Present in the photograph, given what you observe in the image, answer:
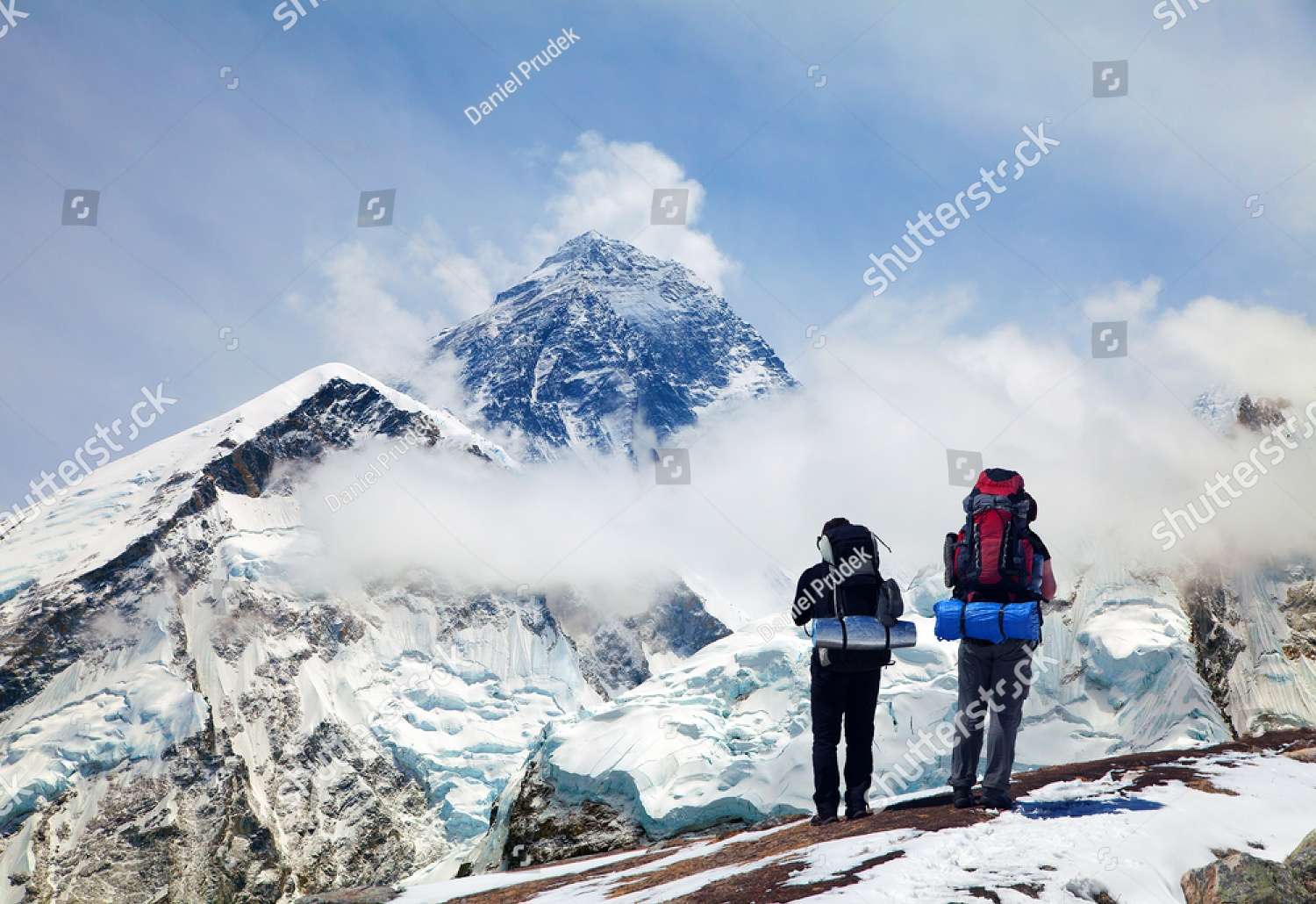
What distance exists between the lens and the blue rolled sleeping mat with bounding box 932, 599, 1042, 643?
9.53 m

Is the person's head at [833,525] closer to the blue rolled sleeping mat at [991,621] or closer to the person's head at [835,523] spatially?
the person's head at [835,523]

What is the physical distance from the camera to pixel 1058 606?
77.1 m

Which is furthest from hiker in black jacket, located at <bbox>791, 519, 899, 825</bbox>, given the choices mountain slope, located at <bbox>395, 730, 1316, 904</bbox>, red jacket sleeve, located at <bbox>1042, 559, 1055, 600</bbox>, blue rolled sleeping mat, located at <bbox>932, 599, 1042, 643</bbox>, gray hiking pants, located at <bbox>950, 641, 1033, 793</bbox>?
red jacket sleeve, located at <bbox>1042, 559, 1055, 600</bbox>

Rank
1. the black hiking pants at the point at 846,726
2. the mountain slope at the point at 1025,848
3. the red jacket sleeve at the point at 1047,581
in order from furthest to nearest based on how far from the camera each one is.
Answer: the black hiking pants at the point at 846,726 → the red jacket sleeve at the point at 1047,581 → the mountain slope at the point at 1025,848

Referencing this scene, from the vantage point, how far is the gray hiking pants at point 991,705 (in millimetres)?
9703

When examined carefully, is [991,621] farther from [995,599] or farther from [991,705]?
[991,705]

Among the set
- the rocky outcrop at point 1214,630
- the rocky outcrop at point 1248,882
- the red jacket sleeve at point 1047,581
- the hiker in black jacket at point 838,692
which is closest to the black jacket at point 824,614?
the hiker in black jacket at point 838,692

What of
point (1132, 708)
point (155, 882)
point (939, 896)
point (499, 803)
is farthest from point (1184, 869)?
point (155, 882)

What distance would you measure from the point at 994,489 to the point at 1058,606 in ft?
242

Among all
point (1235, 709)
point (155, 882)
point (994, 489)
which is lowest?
point (155, 882)

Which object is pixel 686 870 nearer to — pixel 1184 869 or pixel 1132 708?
pixel 1184 869

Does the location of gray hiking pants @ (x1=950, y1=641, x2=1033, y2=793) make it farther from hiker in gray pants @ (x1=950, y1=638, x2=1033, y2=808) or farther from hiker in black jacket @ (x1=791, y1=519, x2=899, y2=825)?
hiker in black jacket @ (x1=791, y1=519, x2=899, y2=825)

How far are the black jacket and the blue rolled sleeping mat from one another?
105 centimetres

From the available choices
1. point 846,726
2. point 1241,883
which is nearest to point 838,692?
point 846,726
